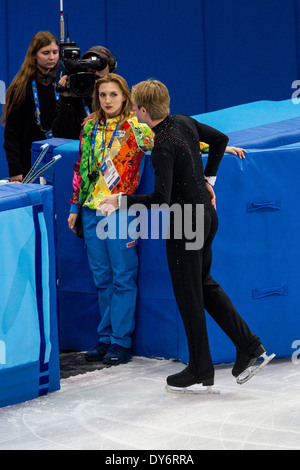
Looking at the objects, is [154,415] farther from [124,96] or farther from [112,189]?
[124,96]

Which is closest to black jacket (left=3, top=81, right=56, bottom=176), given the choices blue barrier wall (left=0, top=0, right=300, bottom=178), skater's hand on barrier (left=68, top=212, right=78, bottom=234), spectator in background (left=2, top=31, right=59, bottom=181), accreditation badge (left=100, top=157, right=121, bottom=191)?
spectator in background (left=2, top=31, right=59, bottom=181)

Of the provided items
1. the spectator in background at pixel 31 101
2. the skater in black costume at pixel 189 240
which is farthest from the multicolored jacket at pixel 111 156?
the spectator in background at pixel 31 101

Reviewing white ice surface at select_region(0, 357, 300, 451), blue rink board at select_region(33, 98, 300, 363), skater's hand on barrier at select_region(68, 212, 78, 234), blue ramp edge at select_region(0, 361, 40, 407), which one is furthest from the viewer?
skater's hand on barrier at select_region(68, 212, 78, 234)

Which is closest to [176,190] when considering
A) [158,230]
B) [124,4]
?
[158,230]

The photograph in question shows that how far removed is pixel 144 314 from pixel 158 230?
431mm

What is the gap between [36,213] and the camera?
12.9 ft

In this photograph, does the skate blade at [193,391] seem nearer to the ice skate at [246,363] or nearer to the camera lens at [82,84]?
the ice skate at [246,363]

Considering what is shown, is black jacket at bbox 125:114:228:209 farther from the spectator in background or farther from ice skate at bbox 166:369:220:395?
the spectator in background

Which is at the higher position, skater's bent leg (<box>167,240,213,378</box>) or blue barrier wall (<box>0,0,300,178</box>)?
blue barrier wall (<box>0,0,300,178</box>)

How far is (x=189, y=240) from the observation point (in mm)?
3859

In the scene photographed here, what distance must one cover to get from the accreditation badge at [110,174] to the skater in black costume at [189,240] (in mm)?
478

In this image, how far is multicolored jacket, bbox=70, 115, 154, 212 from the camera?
174 inches

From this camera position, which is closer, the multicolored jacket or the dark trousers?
the dark trousers

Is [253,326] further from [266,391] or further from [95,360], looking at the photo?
[95,360]
